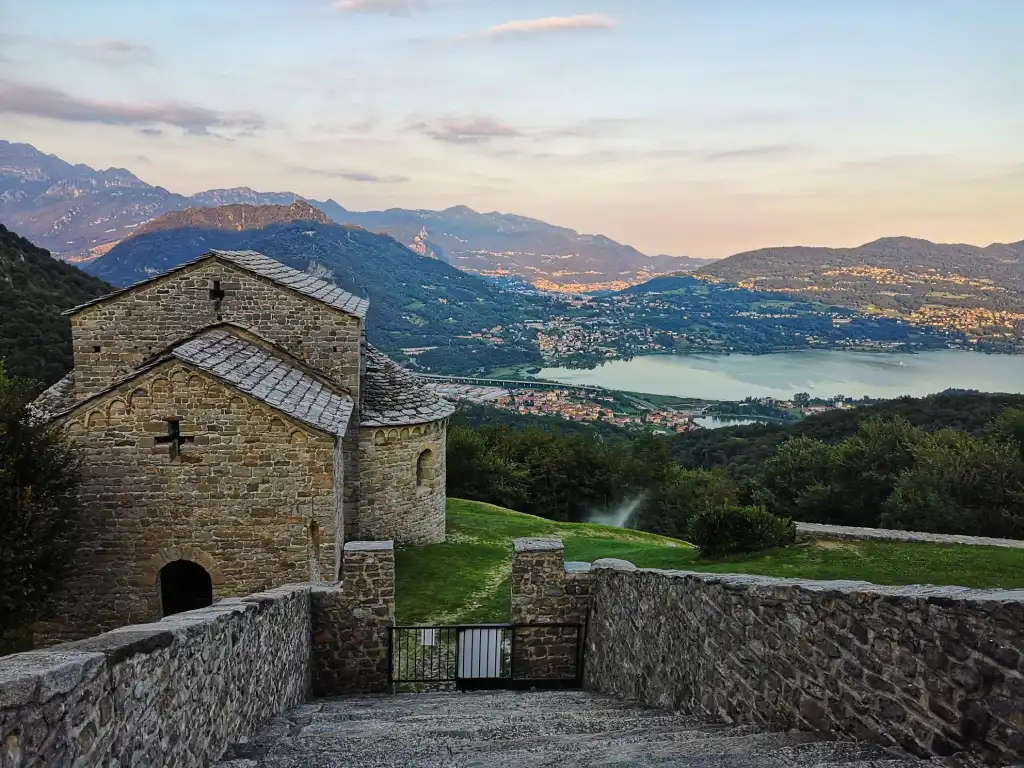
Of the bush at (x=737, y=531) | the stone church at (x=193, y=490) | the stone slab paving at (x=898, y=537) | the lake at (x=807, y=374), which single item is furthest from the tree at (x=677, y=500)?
the lake at (x=807, y=374)

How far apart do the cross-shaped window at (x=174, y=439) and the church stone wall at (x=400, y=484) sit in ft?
20.5

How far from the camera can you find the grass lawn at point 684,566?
12539 millimetres

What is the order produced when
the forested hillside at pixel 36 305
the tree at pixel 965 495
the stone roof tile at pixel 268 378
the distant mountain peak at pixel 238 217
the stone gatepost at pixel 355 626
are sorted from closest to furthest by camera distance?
1. the stone gatepost at pixel 355 626
2. the stone roof tile at pixel 268 378
3. the tree at pixel 965 495
4. the forested hillside at pixel 36 305
5. the distant mountain peak at pixel 238 217

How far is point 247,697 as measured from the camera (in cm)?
626

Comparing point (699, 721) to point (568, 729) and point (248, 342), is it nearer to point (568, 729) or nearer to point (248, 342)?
point (568, 729)

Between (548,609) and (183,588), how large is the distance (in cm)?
682

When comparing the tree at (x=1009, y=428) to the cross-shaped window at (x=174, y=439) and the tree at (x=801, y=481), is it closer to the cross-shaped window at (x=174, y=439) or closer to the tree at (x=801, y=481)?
the tree at (x=801, y=481)

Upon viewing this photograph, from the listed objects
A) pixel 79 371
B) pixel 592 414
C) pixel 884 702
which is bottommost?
pixel 592 414

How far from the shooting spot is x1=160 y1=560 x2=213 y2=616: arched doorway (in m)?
12.2

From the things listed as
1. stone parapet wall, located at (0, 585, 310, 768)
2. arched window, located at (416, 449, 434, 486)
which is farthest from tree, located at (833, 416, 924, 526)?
stone parapet wall, located at (0, 585, 310, 768)

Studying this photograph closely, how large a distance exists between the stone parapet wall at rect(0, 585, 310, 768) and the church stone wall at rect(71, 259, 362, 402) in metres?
9.62

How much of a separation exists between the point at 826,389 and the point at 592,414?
50.9 meters

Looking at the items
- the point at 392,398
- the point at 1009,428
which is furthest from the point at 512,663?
the point at 1009,428

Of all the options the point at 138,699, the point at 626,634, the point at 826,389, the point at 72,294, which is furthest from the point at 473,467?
the point at 826,389
